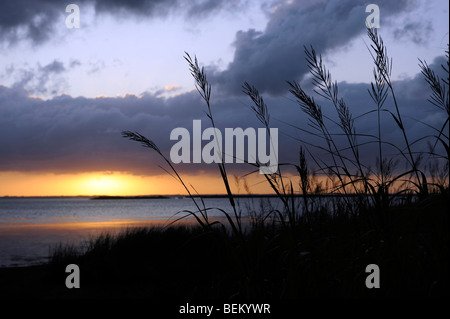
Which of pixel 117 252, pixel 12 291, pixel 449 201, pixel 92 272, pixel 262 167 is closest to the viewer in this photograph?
pixel 449 201

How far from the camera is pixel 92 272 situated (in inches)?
293

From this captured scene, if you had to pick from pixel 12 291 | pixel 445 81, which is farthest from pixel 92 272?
pixel 445 81

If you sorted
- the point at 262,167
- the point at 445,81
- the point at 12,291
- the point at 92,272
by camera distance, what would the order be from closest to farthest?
the point at 445,81
the point at 262,167
the point at 12,291
the point at 92,272

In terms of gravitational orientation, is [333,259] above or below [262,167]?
below
